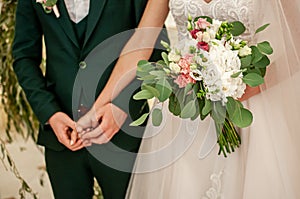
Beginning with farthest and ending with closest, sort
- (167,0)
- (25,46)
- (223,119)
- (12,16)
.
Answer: (12,16) < (25,46) < (167,0) < (223,119)

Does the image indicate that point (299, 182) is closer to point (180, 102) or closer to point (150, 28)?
point (180, 102)

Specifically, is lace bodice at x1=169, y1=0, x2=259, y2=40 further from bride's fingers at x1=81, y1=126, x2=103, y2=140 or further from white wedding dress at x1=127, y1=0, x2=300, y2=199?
bride's fingers at x1=81, y1=126, x2=103, y2=140

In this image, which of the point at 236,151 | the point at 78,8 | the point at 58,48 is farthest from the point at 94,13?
the point at 236,151

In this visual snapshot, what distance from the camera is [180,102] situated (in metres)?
1.40

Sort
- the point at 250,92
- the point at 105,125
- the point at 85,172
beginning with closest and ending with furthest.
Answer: the point at 250,92 → the point at 105,125 → the point at 85,172

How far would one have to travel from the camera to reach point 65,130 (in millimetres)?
1702

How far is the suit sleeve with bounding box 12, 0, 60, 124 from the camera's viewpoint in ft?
5.66

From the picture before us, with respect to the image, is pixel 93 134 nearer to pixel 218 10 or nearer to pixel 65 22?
pixel 65 22

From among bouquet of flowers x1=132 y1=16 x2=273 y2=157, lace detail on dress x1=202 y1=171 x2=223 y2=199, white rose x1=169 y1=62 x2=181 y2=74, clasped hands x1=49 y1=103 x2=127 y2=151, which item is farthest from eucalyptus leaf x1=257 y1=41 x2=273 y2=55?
clasped hands x1=49 y1=103 x2=127 y2=151

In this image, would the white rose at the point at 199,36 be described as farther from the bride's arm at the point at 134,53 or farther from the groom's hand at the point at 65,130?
the groom's hand at the point at 65,130

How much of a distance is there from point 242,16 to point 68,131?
669 millimetres

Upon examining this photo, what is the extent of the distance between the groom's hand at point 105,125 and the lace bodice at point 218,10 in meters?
0.31

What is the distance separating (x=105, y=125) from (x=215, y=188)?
397 mm

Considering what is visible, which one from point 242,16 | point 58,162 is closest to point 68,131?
point 58,162
